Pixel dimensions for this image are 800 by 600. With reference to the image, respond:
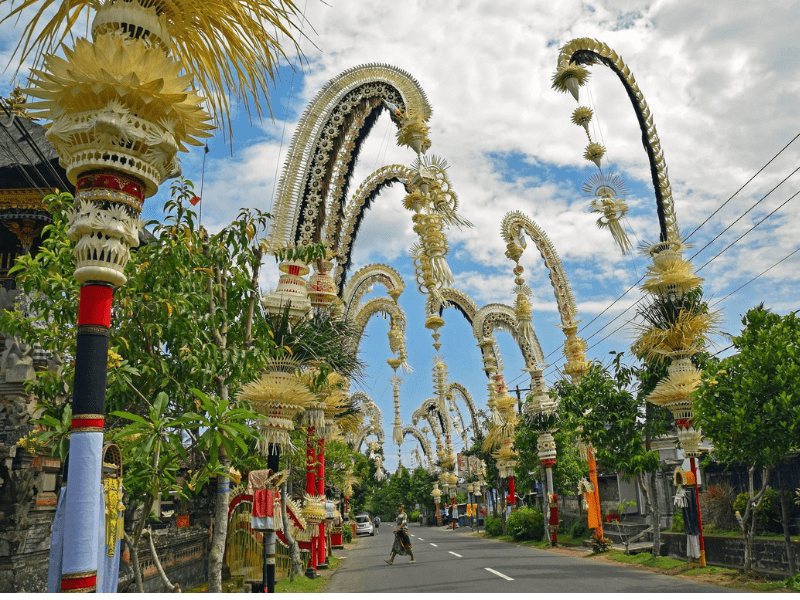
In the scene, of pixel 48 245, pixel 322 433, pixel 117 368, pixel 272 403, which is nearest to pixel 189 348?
pixel 117 368

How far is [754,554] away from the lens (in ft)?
42.3

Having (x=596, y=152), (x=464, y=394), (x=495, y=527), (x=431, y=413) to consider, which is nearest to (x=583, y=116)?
(x=596, y=152)

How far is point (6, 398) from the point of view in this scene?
13484 mm

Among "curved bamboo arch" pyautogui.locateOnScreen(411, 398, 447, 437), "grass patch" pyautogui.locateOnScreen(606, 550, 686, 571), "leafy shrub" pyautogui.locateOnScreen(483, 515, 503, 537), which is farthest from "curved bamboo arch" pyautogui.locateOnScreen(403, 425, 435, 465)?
"grass patch" pyautogui.locateOnScreen(606, 550, 686, 571)

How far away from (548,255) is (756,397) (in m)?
14.0

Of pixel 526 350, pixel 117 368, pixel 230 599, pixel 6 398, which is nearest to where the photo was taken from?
pixel 230 599

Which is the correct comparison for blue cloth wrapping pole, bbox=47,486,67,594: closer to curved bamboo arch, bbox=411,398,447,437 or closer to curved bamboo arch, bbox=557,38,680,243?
curved bamboo arch, bbox=557,38,680,243

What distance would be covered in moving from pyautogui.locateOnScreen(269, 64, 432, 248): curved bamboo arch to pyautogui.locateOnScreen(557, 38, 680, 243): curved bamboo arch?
5.83 m

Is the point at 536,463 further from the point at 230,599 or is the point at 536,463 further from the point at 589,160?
the point at 230,599

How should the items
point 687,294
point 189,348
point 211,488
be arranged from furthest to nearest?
point 211,488 < point 687,294 < point 189,348

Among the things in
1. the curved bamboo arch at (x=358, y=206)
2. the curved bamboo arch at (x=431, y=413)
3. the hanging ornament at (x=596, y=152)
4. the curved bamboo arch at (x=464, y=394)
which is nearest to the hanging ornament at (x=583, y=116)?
the hanging ornament at (x=596, y=152)

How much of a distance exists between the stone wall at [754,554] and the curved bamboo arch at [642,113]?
22.7 feet

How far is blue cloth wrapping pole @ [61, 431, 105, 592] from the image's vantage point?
→ 429cm

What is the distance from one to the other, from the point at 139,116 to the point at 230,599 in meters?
4.26
